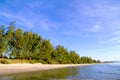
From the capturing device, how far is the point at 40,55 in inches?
2906

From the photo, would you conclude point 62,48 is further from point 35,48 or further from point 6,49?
point 6,49

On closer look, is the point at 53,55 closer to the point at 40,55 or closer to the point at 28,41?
the point at 40,55

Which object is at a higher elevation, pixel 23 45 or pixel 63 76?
pixel 23 45

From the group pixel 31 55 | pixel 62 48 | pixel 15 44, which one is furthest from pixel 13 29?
pixel 62 48

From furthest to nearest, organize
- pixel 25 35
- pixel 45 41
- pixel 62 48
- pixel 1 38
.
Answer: pixel 62 48
pixel 45 41
pixel 25 35
pixel 1 38

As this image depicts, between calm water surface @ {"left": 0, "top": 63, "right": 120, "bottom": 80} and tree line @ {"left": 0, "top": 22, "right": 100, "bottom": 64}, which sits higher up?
tree line @ {"left": 0, "top": 22, "right": 100, "bottom": 64}

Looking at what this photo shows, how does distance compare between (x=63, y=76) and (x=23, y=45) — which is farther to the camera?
(x=23, y=45)

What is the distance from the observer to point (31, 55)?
2744 inches

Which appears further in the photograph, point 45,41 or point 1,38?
point 45,41

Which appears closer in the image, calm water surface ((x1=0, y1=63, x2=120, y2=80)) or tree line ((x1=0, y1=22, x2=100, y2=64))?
calm water surface ((x1=0, y1=63, x2=120, y2=80))

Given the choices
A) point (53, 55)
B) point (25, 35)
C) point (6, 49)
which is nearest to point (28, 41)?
point (25, 35)

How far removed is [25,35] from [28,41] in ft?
Result: 10.4

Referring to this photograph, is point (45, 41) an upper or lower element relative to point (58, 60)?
upper

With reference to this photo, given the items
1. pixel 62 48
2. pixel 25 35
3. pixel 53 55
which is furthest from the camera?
pixel 62 48
